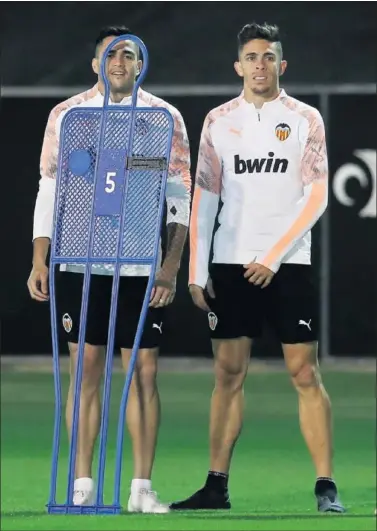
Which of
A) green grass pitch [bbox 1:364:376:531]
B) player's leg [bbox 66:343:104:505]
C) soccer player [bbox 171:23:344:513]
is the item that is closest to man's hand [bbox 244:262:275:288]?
soccer player [bbox 171:23:344:513]

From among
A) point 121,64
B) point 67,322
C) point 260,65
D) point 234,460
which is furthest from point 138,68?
point 234,460

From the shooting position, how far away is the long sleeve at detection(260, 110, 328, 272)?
21.4ft

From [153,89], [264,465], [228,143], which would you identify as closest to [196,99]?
[153,89]

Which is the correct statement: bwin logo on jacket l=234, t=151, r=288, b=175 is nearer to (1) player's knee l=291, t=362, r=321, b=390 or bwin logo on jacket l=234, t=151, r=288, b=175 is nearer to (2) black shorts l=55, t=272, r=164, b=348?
(2) black shorts l=55, t=272, r=164, b=348

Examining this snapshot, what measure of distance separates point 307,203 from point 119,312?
0.77 m

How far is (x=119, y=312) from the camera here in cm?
659

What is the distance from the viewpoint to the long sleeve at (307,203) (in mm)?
6520

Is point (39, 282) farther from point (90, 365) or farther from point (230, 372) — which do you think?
point (230, 372)

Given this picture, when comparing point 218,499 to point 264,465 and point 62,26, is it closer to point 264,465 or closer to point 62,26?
point 264,465

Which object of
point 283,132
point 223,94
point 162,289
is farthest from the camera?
point 223,94

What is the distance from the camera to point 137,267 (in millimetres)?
6551

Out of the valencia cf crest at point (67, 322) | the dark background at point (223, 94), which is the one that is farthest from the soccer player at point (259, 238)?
the dark background at point (223, 94)

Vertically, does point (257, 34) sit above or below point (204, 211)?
above

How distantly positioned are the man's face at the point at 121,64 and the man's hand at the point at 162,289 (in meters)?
0.68
